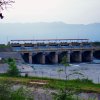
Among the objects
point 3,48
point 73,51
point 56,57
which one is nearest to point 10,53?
point 3,48

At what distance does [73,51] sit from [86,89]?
2619 inches

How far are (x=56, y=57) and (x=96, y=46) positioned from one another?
16.3 m

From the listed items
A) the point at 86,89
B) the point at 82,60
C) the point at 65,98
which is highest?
the point at 65,98

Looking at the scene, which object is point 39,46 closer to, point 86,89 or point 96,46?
point 96,46

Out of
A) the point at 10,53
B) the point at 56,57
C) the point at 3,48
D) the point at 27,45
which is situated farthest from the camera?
the point at 27,45

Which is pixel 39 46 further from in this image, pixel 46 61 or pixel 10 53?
pixel 10 53

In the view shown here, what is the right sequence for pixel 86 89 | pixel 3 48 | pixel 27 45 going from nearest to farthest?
pixel 86 89 → pixel 3 48 → pixel 27 45

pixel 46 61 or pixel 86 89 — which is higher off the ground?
pixel 86 89

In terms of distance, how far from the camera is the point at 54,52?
93.3 meters

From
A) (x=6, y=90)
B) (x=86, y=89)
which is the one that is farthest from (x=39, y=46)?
(x=6, y=90)

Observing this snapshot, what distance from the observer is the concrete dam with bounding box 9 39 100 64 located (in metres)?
90.1

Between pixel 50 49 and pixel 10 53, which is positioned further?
pixel 50 49

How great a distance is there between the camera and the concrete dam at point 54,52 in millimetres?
90125

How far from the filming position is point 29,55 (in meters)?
88.4
